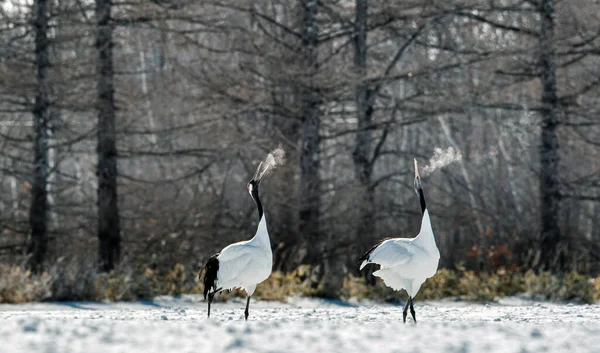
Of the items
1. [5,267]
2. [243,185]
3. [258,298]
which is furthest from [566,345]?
[243,185]

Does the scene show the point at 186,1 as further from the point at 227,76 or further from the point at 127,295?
the point at 127,295

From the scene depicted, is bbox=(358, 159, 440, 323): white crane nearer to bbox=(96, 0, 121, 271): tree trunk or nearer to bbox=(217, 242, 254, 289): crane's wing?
bbox=(217, 242, 254, 289): crane's wing

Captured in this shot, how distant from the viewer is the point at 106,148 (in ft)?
68.5

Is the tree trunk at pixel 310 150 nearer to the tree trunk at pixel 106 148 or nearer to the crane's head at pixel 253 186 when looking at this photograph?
the tree trunk at pixel 106 148

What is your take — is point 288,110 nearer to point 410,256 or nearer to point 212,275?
point 212,275

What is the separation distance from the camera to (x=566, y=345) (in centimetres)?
684

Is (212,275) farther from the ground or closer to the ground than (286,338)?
farther from the ground

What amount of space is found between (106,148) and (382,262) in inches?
424

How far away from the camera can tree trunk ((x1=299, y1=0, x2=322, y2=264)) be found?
1969 centimetres

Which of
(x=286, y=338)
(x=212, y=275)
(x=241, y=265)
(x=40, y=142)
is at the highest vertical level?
(x=40, y=142)

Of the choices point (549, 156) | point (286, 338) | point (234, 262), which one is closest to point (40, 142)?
point (549, 156)

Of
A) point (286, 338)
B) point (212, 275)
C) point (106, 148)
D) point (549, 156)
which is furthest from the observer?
point (106, 148)

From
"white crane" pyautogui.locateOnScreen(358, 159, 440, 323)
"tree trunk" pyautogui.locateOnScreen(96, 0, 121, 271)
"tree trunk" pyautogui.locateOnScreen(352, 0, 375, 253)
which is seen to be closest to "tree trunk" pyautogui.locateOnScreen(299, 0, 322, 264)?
"tree trunk" pyautogui.locateOnScreen(352, 0, 375, 253)

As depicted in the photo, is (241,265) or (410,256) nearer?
(410,256)
